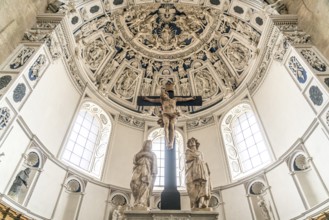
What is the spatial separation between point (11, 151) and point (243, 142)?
9614mm

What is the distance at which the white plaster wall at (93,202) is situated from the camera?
9.37 metres

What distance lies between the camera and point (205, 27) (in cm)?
1386

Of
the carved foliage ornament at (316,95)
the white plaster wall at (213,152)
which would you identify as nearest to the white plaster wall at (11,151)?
the white plaster wall at (213,152)

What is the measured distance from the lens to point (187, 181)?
497 centimetres

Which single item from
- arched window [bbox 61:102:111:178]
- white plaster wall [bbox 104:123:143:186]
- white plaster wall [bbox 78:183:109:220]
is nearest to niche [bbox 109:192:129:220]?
white plaster wall [bbox 78:183:109:220]

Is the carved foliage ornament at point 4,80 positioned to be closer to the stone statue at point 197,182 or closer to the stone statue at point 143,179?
the stone statue at point 143,179

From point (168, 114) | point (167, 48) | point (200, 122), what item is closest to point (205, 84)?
point (200, 122)

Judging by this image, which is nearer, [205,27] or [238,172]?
[238,172]

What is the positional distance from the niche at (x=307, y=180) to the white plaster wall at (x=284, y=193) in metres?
0.21

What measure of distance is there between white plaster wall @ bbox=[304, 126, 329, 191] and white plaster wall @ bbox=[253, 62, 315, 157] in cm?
44

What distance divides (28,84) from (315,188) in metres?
9.76

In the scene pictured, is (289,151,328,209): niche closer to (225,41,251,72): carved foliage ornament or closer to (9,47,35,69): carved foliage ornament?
(225,41,251,72): carved foliage ornament

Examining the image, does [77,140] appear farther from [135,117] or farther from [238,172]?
[238,172]

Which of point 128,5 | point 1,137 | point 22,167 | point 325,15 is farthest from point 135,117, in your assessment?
point 325,15
